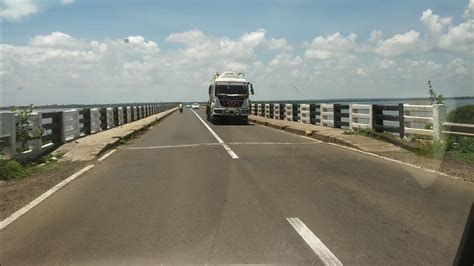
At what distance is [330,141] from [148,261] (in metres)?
15.1

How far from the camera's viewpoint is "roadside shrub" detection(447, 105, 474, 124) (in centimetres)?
1693

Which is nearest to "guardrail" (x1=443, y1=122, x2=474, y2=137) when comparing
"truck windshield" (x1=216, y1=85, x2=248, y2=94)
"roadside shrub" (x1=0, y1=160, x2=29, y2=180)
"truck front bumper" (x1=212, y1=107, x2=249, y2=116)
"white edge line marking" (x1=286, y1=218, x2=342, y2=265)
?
"white edge line marking" (x1=286, y1=218, x2=342, y2=265)

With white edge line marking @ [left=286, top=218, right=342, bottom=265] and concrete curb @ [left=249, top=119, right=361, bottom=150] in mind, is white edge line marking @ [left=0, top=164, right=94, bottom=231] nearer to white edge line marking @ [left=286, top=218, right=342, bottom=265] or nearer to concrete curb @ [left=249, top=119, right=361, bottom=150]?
white edge line marking @ [left=286, top=218, right=342, bottom=265]

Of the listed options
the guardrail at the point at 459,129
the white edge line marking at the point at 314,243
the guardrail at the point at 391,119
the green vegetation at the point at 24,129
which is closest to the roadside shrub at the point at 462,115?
the guardrail at the point at 391,119

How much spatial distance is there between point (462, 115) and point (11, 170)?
13103 millimetres

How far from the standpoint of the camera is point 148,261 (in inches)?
225

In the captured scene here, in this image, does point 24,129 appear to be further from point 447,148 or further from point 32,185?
point 447,148

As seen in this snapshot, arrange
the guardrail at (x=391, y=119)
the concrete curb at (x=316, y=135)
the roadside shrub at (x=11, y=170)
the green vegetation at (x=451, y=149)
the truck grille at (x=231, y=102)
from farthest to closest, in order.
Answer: the truck grille at (x=231, y=102) < the concrete curb at (x=316, y=135) < the guardrail at (x=391, y=119) < the green vegetation at (x=451, y=149) < the roadside shrub at (x=11, y=170)

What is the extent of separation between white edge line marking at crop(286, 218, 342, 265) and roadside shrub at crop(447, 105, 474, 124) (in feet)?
36.1

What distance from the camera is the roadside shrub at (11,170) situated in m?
12.2

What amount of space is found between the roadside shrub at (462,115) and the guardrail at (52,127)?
11.9 metres

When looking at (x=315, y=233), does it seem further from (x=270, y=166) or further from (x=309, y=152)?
(x=309, y=152)

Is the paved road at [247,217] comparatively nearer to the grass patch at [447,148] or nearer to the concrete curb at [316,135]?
the grass patch at [447,148]

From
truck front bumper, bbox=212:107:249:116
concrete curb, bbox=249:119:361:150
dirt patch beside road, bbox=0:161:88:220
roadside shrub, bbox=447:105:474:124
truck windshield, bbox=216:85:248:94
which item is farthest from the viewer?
truck windshield, bbox=216:85:248:94
